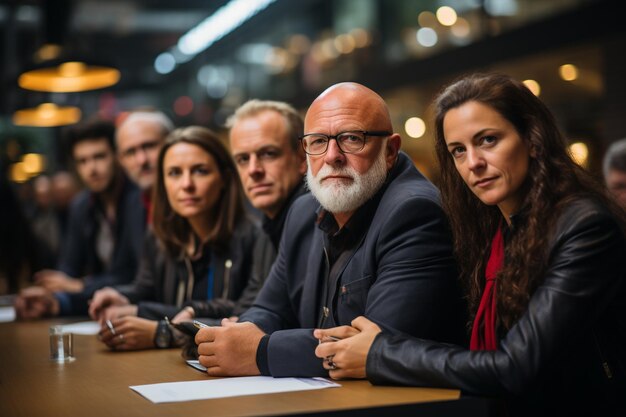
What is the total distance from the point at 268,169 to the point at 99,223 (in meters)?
2.36

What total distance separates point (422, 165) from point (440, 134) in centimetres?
802

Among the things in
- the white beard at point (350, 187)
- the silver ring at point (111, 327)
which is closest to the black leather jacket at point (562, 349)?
the white beard at point (350, 187)

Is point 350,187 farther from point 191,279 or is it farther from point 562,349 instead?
point 191,279

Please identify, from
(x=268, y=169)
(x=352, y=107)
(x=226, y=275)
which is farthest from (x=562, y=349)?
(x=226, y=275)

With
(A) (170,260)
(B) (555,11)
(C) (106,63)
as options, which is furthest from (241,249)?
(B) (555,11)

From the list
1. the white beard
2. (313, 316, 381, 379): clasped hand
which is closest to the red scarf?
(313, 316, 381, 379): clasped hand

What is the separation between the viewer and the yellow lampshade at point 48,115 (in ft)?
31.8

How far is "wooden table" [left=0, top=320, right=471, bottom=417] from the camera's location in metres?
1.85

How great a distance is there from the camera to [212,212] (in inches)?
153

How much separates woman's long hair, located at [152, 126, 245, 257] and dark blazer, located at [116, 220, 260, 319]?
0.05 meters

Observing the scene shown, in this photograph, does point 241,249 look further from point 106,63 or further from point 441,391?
point 106,63

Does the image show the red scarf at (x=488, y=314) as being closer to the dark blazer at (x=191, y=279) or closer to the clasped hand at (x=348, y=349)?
the clasped hand at (x=348, y=349)

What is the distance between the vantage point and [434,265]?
239cm

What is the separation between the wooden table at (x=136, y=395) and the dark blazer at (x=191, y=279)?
1.58 ft
